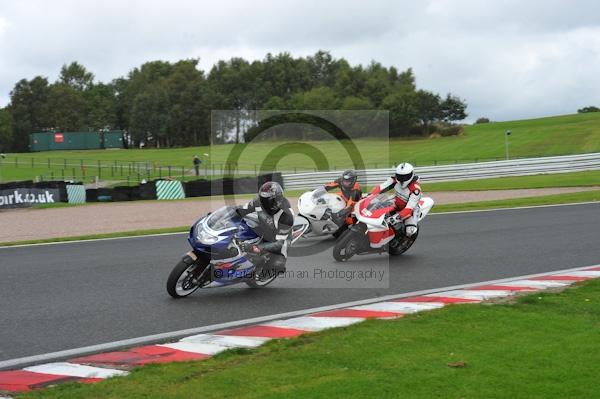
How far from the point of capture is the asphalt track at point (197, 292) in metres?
8.10

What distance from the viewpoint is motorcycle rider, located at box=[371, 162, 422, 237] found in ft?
40.7

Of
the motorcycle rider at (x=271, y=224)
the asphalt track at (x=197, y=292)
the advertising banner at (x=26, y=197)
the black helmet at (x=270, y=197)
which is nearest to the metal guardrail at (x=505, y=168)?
the advertising banner at (x=26, y=197)

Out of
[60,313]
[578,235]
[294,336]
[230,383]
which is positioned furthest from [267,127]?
[230,383]

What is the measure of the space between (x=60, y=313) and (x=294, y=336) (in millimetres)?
3136

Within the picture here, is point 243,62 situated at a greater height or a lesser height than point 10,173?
greater

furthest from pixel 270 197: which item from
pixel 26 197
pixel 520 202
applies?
pixel 26 197

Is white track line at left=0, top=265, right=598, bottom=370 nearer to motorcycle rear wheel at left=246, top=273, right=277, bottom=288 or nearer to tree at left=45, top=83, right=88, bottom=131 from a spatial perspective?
motorcycle rear wheel at left=246, top=273, right=277, bottom=288

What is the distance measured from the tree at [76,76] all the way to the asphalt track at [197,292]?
135059mm

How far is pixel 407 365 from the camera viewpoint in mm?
5918

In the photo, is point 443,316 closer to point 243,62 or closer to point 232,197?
point 232,197

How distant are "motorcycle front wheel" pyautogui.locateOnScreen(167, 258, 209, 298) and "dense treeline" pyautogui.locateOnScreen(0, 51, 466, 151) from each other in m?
13.4

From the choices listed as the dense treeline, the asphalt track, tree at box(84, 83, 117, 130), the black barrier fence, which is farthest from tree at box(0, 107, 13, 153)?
the asphalt track

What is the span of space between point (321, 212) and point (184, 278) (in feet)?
17.0

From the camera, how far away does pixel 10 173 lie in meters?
65.5
